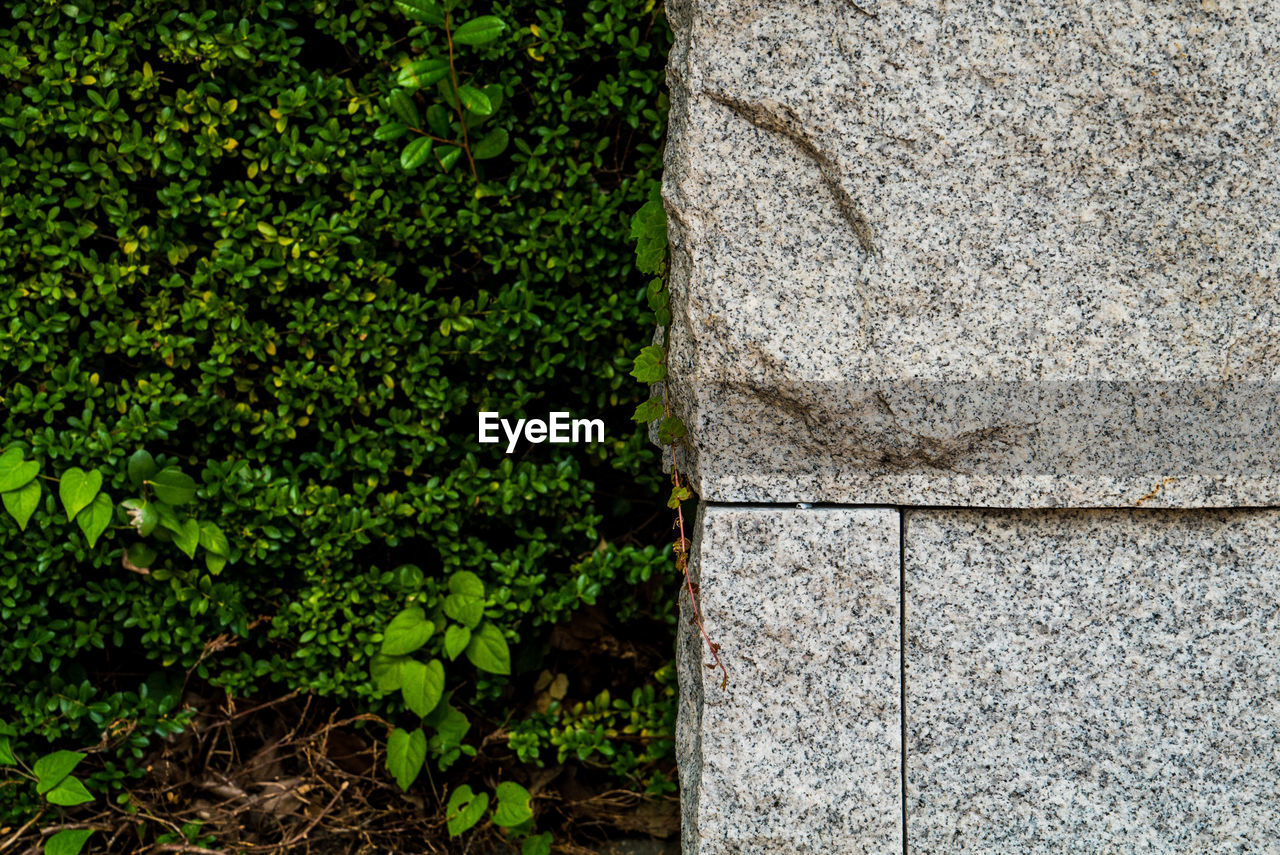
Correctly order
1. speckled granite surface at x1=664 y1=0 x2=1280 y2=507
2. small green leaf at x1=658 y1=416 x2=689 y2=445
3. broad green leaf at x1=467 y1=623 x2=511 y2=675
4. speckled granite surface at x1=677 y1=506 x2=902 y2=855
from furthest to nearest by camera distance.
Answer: broad green leaf at x1=467 y1=623 x2=511 y2=675, small green leaf at x1=658 y1=416 x2=689 y2=445, speckled granite surface at x1=677 y1=506 x2=902 y2=855, speckled granite surface at x1=664 y1=0 x2=1280 y2=507

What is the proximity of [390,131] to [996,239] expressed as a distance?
1391 millimetres

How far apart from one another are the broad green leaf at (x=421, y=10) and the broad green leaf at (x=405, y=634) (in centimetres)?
140

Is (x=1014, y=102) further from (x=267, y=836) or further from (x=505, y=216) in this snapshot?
(x=267, y=836)

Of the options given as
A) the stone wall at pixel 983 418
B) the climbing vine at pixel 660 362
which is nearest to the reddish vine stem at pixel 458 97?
the climbing vine at pixel 660 362

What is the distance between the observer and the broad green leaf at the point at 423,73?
7.39 ft

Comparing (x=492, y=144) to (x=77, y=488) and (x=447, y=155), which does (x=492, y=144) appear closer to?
(x=447, y=155)

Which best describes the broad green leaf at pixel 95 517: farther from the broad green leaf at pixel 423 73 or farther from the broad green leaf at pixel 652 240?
the broad green leaf at pixel 652 240

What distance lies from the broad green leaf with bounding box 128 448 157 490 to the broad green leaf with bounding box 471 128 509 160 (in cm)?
105

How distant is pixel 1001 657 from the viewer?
1.83 metres

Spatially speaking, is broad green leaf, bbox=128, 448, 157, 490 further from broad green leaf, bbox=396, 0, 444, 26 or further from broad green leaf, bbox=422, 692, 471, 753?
broad green leaf, bbox=396, 0, 444, 26

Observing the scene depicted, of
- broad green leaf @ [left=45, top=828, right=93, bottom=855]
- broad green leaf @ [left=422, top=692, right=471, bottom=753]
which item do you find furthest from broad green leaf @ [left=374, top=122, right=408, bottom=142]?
broad green leaf @ [left=45, top=828, right=93, bottom=855]

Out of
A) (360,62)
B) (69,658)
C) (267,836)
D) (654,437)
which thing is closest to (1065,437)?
(654,437)

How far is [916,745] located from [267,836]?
5.59 ft

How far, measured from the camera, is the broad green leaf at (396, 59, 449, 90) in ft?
7.39
